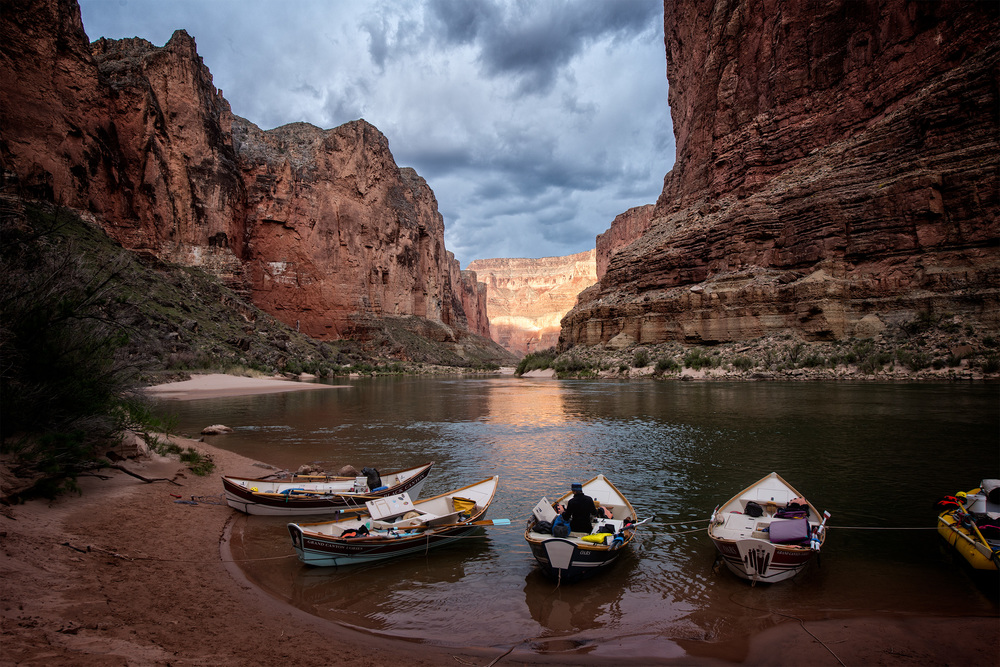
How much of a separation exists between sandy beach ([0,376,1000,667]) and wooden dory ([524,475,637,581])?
1489 mm

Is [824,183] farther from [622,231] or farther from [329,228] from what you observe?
[622,231]

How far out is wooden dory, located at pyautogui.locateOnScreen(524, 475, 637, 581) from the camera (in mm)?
6180

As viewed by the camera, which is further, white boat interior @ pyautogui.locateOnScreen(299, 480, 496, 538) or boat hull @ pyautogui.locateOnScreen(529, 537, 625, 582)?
white boat interior @ pyautogui.locateOnScreen(299, 480, 496, 538)

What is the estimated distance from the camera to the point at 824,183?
43969 millimetres

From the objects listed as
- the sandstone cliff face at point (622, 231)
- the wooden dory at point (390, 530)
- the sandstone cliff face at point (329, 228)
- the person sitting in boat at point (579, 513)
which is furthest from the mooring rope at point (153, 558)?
the sandstone cliff face at point (622, 231)

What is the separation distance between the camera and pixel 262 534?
26.0 ft

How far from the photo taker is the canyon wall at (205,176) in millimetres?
38750

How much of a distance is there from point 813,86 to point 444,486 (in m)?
58.5

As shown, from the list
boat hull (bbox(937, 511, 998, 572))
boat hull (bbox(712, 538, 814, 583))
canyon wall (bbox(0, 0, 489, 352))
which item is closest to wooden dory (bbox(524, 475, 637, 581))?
boat hull (bbox(712, 538, 814, 583))

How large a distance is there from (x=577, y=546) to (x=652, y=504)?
13.5 feet

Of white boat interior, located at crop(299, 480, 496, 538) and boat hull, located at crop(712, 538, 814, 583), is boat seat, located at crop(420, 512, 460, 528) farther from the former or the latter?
boat hull, located at crop(712, 538, 814, 583)

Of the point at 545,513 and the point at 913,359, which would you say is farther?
the point at 913,359

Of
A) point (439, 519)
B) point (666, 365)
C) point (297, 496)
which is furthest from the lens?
point (666, 365)

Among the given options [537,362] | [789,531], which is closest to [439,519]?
[789,531]
